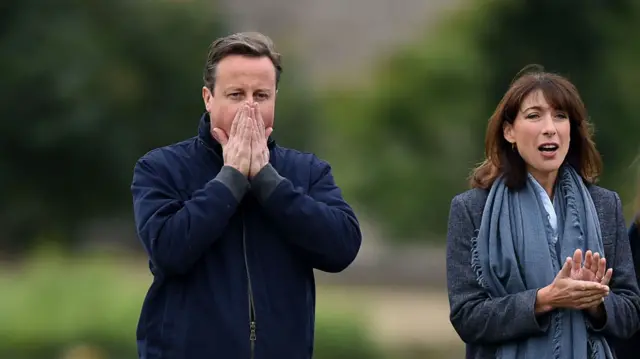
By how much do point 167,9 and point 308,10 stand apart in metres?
26.1

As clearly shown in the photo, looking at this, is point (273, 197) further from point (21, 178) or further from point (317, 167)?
point (21, 178)

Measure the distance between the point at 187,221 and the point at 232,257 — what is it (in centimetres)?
22

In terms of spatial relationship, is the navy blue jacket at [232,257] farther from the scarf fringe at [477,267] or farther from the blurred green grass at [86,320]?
the blurred green grass at [86,320]

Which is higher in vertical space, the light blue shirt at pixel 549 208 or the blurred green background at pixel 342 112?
the blurred green background at pixel 342 112

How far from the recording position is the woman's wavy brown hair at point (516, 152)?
4824 millimetres

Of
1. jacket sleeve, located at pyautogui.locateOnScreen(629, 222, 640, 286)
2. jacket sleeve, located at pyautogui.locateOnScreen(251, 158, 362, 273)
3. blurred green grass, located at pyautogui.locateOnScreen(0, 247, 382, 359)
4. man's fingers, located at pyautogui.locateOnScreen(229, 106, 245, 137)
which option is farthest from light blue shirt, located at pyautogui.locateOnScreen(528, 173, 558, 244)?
blurred green grass, located at pyautogui.locateOnScreen(0, 247, 382, 359)

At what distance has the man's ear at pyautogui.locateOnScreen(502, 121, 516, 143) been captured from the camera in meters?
4.90

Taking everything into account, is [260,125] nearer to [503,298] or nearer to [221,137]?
[221,137]

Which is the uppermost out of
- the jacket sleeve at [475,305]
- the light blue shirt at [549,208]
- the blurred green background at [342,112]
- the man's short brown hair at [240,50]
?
the blurred green background at [342,112]

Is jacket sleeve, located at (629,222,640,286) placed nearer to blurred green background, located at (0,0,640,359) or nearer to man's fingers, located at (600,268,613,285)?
man's fingers, located at (600,268,613,285)

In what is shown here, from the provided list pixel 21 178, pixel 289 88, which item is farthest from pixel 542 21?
pixel 21 178

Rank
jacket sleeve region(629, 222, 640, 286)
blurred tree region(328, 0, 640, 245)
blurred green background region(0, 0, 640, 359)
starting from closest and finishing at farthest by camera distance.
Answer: jacket sleeve region(629, 222, 640, 286), blurred green background region(0, 0, 640, 359), blurred tree region(328, 0, 640, 245)

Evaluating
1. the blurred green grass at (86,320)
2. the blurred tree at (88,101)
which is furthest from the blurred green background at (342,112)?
the blurred green grass at (86,320)

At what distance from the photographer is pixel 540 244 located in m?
4.68
